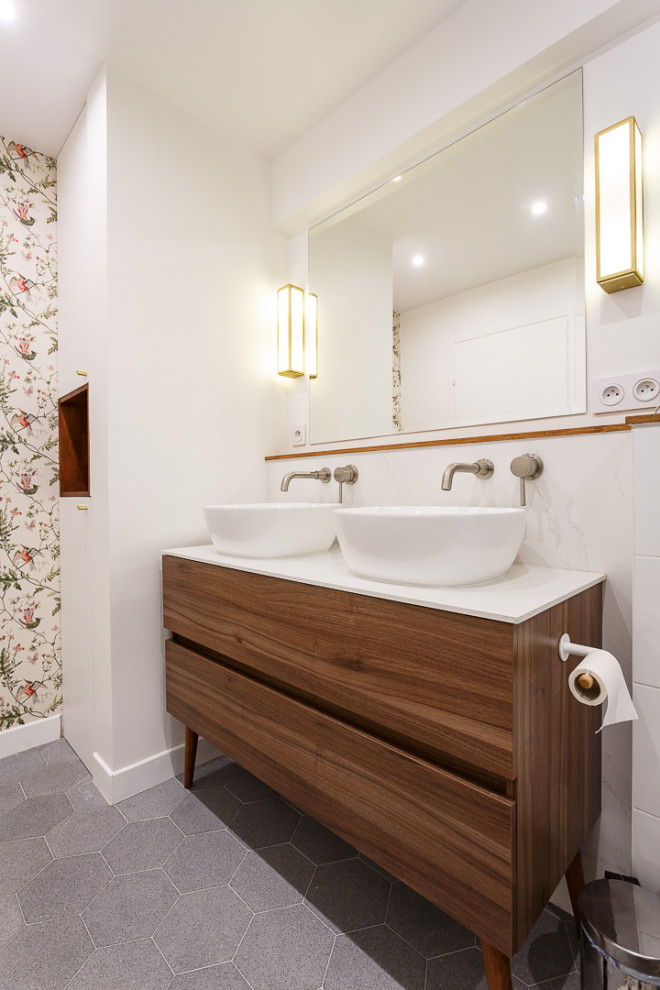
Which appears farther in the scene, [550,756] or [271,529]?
[271,529]

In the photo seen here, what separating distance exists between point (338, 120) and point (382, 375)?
0.96 metres

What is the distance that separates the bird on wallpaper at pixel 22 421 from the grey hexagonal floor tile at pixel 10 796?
127 cm

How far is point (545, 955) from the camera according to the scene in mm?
1014

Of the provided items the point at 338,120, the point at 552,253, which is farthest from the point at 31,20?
the point at 552,253

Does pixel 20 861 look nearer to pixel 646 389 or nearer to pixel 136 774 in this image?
pixel 136 774

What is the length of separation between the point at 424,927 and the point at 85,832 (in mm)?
990

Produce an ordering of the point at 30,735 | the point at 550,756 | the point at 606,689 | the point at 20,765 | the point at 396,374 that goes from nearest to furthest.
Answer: the point at 606,689 → the point at 550,756 → the point at 396,374 → the point at 20,765 → the point at 30,735

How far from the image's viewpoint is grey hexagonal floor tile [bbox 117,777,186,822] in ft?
4.85

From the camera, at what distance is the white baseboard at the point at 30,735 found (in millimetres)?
1811

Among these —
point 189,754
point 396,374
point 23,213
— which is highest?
point 23,213

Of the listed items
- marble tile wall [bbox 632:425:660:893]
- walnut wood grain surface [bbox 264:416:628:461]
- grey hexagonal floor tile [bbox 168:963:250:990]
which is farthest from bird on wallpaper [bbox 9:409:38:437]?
marble tile wall [bbox 632:425:660:893]

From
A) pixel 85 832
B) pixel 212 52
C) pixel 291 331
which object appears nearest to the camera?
pixel 85 832

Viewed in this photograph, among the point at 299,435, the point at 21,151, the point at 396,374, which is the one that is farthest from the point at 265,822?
the point at 21,151

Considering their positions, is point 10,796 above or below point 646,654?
below
